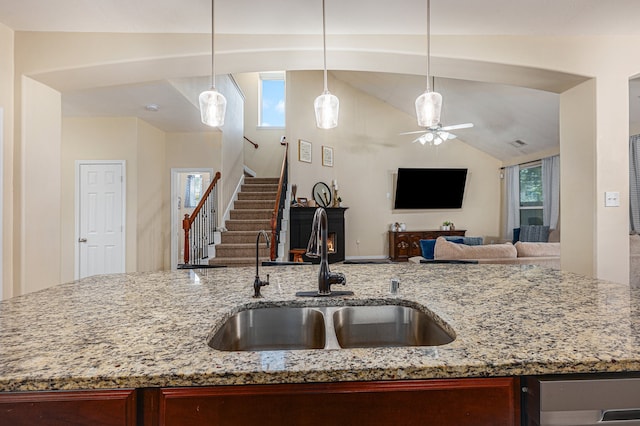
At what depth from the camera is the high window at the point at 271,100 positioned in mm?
8250

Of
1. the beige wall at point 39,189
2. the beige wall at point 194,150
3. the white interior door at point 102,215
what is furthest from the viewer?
the beige wall at point 194,150

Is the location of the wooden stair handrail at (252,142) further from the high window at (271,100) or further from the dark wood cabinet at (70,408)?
the dark wood cabinet at (70,408)

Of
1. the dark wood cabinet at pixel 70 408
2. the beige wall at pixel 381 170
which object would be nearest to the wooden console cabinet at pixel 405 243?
the beige wall at pixel 381 170

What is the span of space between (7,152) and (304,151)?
4837 mm

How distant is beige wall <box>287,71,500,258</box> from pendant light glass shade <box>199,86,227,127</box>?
210 inches

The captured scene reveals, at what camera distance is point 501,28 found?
2.51 metres

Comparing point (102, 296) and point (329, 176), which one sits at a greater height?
point (329, 176)

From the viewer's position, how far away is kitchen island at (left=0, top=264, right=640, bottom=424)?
0.71m

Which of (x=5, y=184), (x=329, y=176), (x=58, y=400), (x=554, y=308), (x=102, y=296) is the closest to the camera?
(x=58, y=400)

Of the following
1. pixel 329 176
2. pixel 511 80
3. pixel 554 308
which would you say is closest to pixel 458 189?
pixel 329 176

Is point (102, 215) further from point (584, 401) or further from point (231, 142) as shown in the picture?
point (584, 401)

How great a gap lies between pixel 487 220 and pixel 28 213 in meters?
8.35

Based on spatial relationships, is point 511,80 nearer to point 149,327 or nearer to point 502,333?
point 502,333

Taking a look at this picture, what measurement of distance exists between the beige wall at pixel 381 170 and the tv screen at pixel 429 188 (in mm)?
243
